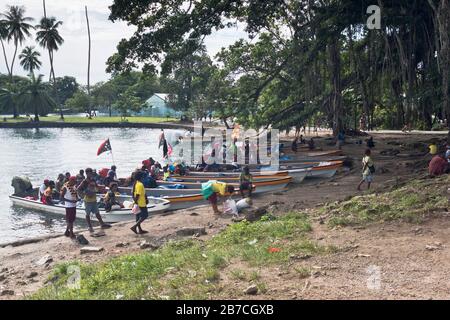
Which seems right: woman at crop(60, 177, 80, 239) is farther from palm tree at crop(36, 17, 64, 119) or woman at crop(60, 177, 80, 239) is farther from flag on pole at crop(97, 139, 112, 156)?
palm tree at crop(36, 17, 64, 119)

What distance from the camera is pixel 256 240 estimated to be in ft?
30.5

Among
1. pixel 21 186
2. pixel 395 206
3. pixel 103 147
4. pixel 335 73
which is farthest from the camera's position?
pixel 335 73

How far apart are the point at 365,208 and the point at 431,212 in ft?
4.88

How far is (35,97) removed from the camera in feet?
238

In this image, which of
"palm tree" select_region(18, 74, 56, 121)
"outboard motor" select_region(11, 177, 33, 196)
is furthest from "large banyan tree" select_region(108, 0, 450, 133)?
"palm tree" select_region(18, 74, 56, 121)

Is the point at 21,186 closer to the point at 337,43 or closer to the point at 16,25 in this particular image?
the point at 337,43

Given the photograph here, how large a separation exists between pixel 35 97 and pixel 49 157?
35612mm

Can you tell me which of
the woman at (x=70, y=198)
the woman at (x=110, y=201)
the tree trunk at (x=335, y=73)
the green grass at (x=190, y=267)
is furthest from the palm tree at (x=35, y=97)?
the green grass at (x=190, y=267)

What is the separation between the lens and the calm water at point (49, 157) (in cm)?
1824

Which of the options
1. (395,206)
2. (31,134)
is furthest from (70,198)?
(31,134)

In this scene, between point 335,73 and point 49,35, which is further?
point 49,35

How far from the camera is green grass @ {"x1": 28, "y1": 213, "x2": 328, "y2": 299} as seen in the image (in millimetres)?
6887

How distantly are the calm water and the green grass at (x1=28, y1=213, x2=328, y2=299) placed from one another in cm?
918

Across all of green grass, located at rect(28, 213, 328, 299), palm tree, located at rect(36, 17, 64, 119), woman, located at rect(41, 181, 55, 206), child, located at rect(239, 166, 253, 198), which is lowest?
woman, located at rect(41, 181, 55, 206)
